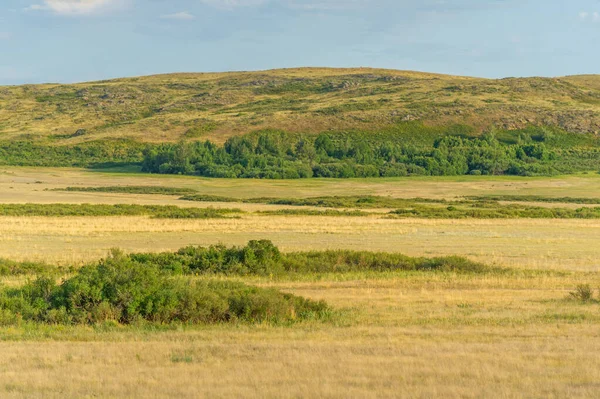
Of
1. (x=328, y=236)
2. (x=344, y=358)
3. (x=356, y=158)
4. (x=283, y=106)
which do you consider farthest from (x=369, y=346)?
(x=283, y=106)

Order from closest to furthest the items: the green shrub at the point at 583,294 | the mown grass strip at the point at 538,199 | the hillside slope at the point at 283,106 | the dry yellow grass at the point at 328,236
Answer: the green shrub at the point at 583,294, the dry yellow grass at the point at 328,236, the mown grass strip at the point at 538,199, the hillside slope at the point at 283,106

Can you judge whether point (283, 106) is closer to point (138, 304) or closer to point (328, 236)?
point (328, 236)

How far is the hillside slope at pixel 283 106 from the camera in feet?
450

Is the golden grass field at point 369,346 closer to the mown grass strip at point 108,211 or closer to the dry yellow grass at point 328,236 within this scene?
the dry yellow grass at point 328,236

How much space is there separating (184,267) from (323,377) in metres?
13.4

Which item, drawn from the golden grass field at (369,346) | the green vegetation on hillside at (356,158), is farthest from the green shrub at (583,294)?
the green vegetation on hillside at (356,158)

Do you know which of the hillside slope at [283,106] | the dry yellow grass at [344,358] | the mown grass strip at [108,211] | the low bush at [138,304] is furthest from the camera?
the hillside slope at [283,106]

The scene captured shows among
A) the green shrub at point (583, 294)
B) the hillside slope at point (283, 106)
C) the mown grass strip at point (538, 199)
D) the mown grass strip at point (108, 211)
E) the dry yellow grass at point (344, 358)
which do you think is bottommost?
the mown grass strip at point (538, 199)

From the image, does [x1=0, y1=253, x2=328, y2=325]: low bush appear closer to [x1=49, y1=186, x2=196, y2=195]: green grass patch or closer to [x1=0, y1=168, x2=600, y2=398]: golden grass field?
[x1=0, y1=168, x2=600, y2=398]: golden grass field

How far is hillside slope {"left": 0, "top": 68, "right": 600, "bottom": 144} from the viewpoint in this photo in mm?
137250

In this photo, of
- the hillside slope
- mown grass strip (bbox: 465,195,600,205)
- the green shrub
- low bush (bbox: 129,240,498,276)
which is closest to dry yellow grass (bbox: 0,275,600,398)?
the green shrub

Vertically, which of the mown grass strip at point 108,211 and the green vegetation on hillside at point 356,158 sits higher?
the green vegetation on hillside at point 356,158

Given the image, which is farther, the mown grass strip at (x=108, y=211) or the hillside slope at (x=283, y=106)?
the hillside slope at (x=283, y=106)

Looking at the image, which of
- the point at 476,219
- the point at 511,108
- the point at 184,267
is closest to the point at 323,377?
the point at 184,267
